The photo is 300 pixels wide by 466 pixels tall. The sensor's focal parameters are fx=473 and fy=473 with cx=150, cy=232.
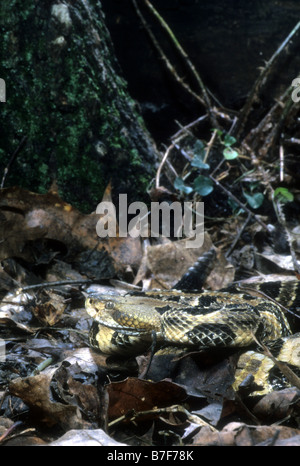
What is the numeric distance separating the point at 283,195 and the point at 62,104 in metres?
2.38

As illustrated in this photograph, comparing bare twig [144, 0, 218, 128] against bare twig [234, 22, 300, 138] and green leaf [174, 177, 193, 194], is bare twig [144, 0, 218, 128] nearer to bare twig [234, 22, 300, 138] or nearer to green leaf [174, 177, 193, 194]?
bare twig [234, 22, 300, 138]

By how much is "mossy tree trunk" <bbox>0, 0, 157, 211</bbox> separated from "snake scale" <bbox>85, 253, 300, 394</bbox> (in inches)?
65.5

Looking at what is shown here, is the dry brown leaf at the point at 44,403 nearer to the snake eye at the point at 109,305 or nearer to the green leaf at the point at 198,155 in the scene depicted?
the snake eye at the point at 109,305

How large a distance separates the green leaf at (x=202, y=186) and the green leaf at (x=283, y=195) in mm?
665

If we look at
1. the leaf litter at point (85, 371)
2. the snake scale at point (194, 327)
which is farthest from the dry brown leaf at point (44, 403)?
the snake scale at point (194, 327)

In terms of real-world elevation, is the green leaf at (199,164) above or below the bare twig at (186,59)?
below

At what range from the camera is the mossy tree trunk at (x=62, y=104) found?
13.4 feet

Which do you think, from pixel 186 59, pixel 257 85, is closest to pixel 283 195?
pixel 257 85

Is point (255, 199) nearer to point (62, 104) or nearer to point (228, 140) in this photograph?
point (228, 140)

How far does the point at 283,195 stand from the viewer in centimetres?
489

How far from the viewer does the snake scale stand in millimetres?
2605

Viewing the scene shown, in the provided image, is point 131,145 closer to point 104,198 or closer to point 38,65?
point 104,198

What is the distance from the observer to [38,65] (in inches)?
162

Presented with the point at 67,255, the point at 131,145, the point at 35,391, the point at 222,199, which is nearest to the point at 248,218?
the point at 222,199
